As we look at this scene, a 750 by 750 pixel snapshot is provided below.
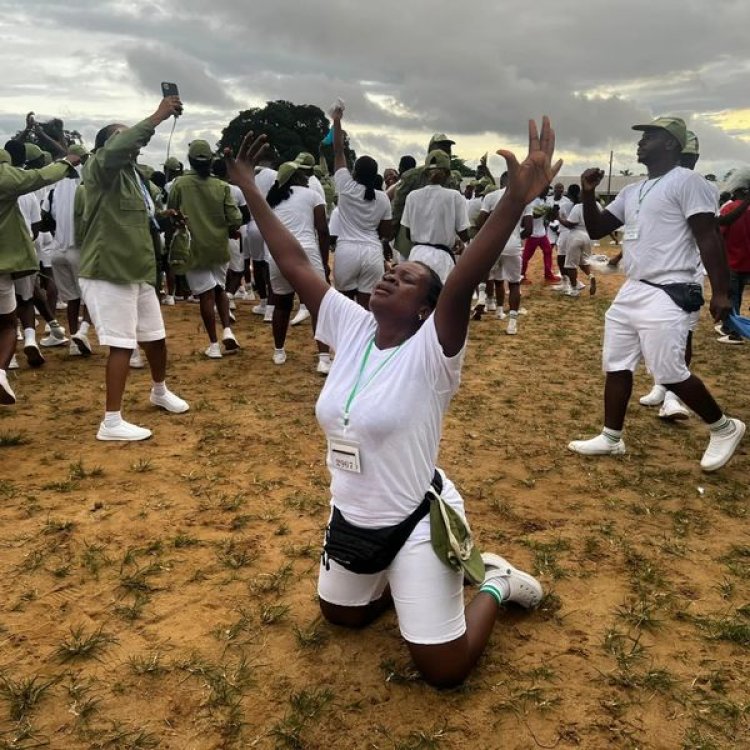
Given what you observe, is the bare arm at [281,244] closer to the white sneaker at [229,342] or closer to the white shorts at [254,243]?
the white sneaker at [229,342]

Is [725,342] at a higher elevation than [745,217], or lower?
lower

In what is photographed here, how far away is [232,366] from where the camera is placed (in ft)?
23.0

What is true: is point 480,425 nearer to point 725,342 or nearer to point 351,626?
point 351,626

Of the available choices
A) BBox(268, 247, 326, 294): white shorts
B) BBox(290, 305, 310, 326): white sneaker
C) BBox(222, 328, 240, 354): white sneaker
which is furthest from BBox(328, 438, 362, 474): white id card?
BBox(290, 305, 310, 326): white sneaker

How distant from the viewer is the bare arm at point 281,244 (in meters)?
2.90

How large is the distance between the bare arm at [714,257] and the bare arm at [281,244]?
274 centimetres

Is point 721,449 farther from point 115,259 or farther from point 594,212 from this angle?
point 115,259

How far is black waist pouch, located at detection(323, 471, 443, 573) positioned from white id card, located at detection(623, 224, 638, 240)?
114 inches

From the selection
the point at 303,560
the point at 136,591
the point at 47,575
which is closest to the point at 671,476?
the point at 303,560

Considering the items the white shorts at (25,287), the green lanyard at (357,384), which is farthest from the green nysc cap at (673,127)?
the white shorts at (25,287)

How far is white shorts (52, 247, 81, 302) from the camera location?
6965mm

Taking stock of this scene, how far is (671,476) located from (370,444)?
2.92m

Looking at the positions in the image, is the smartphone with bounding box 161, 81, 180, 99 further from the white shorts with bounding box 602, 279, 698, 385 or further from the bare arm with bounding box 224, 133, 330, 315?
the white shorts with bounding box 602, 279, 698, 385

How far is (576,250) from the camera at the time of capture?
1170cm
